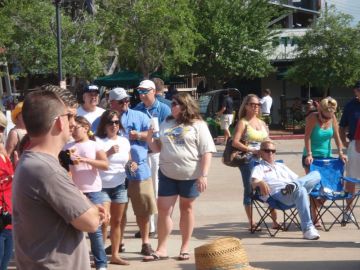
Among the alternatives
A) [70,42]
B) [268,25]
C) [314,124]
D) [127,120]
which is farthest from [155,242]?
[268,25]

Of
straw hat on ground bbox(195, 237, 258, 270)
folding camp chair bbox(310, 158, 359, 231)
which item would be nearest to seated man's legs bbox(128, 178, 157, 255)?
straw hat on ground bbox(195, 237, 258, 270)

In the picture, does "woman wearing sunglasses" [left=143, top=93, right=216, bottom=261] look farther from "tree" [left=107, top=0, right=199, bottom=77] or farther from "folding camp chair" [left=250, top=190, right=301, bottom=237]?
"tree" [left=107, top=0, right=199, bottom=77]

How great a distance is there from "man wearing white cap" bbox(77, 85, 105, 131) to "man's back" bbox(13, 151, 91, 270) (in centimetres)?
485

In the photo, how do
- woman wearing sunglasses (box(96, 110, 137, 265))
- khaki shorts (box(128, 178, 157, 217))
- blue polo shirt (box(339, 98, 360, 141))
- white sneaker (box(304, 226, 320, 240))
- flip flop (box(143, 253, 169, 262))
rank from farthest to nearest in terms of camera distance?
blue polo shirt (box(339, 98, 360, 141))
white sneaker (box(304, 226, 320, 240))
khaki shorts (box(128, 178, 157, 217))
flip flop (box(143, 253, 169, 262))
woman wearing sunglasses (box(96, 110, 137, 265))

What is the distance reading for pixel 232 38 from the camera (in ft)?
109

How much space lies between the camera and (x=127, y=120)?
8.50m

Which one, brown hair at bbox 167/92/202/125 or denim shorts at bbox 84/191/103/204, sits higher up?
brown hair at bbox 167/92/202/125

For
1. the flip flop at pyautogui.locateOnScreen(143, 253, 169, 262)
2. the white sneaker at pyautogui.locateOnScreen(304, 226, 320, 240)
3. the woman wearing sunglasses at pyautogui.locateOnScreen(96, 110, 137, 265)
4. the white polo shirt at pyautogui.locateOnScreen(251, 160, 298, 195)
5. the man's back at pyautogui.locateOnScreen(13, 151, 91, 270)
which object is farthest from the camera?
the white polo shirt at pyautogui.locateOnScreen(251, 160, 298, 195)

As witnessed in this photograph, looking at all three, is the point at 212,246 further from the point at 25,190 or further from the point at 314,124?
the point at 314,124

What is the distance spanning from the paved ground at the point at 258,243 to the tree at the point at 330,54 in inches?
761

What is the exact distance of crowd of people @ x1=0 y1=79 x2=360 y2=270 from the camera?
11.9 feet

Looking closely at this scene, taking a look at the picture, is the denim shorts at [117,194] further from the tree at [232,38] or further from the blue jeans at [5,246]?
the tree at [232,38]

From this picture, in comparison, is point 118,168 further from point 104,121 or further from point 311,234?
point 311,234

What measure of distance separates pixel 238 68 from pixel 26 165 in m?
30.4
